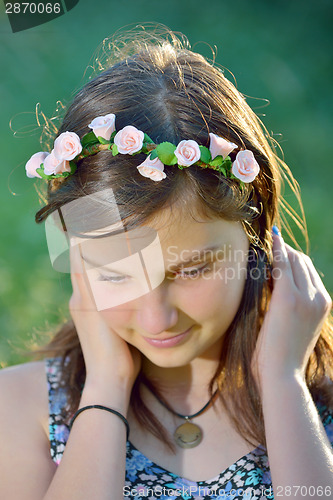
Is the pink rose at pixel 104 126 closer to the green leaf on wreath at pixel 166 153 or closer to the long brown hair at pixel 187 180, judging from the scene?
the long brown hair at pixel 187 180

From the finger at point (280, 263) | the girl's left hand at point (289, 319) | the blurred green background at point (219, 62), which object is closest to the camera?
the girl's left hand at point (289, 319)

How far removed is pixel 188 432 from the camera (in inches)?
97.3

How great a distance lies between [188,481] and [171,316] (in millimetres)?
601

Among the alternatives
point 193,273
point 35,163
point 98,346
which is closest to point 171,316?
point 193,273

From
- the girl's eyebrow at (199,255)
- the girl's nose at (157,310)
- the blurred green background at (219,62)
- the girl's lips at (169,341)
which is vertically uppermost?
the blurred green background at (219,62)

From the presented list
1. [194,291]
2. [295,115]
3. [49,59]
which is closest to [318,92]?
[295,115]

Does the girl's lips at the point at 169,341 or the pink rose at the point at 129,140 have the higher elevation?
the pink rose at the point at 129,140

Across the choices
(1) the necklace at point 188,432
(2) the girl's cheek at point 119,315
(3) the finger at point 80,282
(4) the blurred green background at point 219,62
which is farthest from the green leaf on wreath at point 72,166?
(4) the blurred green background at point 219,62

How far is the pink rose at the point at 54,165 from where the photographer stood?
2.19 meters

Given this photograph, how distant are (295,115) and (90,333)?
494cm

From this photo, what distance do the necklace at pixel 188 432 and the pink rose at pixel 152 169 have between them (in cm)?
91

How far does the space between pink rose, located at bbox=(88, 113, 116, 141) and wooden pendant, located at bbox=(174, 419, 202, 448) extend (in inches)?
43.0

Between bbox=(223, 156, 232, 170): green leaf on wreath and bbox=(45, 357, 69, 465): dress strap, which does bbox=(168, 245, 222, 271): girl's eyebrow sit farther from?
bbox=(45, 357, 69, 465): dress strap

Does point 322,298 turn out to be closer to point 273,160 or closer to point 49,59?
point 273,160
